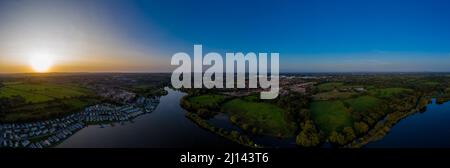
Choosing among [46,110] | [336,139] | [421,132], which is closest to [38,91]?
[46,110]

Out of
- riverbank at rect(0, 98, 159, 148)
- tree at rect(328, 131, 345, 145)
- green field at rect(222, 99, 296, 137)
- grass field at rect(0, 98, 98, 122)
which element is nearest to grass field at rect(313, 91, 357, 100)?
green field at rect(222, 99, 296, 137)

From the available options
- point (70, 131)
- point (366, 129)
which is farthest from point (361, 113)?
point (70, 131)

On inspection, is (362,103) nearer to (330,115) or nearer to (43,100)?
(330,115)

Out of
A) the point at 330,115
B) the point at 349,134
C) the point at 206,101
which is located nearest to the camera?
the point at 349,134

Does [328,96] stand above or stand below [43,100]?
below

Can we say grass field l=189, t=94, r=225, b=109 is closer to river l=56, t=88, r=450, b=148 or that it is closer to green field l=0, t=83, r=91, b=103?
river l=56, t=88, r=450, b=148

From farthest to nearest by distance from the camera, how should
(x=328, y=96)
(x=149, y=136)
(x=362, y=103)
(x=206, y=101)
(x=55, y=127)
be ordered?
(x=206, y=101) < (x=328, y=96) < (x=362, y=103) < (x=149, y=136) < (x=55, y=127)
